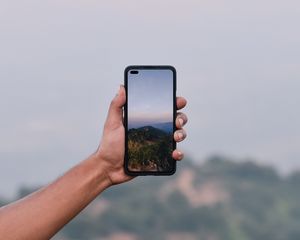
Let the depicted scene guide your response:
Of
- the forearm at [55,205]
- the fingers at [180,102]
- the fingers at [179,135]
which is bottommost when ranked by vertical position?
the forearm at [55,205]

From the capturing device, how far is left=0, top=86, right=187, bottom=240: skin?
12.7 ft

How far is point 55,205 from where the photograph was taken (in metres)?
3.88

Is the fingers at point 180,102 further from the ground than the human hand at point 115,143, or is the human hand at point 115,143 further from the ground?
the fingers at point 180,102

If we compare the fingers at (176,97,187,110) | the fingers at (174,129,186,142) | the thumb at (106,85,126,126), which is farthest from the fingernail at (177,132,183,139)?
the thumb at (106,85,126,126)

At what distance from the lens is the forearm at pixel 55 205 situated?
386cm

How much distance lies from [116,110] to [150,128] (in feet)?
0.53

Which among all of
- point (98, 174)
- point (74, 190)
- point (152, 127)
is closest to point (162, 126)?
point (152, 127)

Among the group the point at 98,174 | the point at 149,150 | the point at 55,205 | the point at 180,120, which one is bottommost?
the point at 55,205

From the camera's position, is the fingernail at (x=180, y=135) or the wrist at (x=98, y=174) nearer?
the fingernail at (x=180, y=135)

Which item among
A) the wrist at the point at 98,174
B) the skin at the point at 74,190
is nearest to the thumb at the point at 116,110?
the skin at the point at 74,190

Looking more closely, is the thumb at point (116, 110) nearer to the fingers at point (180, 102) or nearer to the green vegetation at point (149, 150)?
the green vegetation at point (149, 150)

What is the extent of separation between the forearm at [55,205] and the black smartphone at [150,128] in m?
0.14

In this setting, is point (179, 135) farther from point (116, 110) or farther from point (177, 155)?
point (116, 110)

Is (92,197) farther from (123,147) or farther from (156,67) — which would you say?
(156,67)
